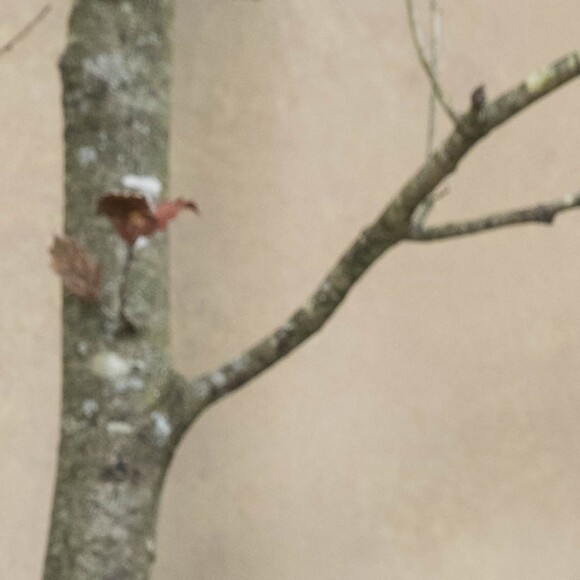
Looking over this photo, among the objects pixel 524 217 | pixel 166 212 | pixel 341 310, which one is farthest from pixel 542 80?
pixel 341 310

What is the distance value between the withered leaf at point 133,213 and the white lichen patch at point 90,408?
0.13 m

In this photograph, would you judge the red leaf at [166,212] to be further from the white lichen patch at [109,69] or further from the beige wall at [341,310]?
the beige wall at [341,310]

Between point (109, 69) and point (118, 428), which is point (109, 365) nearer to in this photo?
point (118, 428)

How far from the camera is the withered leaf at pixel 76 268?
39 centimetres

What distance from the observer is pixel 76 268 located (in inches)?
15.9

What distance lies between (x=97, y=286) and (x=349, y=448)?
414 millimetres

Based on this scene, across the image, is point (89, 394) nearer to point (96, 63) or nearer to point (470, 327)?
point (96, 63)

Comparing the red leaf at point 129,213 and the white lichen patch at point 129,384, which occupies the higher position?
the red leaf at point 129,213

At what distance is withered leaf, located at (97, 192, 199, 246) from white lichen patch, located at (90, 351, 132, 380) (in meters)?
0.11

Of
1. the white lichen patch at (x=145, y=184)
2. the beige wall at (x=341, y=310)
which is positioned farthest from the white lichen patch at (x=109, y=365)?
the beige wall at (x=341, y=310)

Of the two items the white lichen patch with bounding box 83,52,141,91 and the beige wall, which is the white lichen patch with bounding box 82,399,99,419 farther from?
the beige wall

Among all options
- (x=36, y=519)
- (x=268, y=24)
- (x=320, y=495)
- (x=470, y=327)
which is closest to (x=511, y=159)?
(x=470, y=327)

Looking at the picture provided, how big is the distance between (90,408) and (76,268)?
90 mm

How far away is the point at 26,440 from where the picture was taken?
2.40 ft
